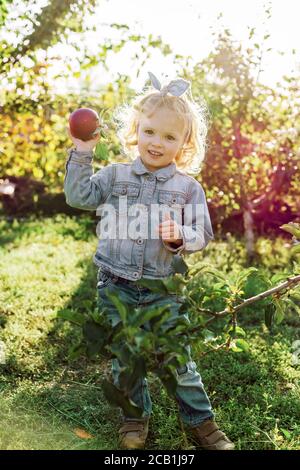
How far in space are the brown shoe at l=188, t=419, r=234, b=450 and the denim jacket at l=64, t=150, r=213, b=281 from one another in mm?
601

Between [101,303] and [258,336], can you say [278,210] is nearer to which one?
[258,336]

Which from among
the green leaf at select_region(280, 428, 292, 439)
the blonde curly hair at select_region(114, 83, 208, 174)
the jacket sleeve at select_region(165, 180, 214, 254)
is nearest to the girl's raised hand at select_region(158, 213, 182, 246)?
the jacket sleeve at select_region(165, 180, 214, 254)

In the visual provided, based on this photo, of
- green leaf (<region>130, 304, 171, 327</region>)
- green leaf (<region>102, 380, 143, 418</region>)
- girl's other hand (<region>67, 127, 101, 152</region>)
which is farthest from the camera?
girl's other hand (<region>67, 127, 101, 152</region>)

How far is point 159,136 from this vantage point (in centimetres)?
260

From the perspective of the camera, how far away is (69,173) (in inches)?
97.7

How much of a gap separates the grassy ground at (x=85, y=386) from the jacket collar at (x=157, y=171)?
0.58 m

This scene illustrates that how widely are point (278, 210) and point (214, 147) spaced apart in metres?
1.62

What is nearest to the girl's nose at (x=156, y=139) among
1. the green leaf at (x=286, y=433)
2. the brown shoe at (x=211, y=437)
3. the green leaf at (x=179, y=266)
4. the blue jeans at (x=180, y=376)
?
the blue jeans at (x=180, y=376)

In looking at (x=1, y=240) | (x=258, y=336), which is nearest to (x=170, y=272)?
(x=258, y=336)

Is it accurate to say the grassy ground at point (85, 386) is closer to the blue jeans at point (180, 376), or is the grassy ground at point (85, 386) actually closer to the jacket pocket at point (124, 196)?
the blue jeans at point (180, 376)

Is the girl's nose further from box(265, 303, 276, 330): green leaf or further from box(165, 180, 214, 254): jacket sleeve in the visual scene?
box(265, 303, 276, 330): green leaf

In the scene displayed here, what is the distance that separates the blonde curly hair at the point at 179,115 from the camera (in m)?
2.64

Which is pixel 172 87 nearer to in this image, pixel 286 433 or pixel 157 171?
pixel 157 171

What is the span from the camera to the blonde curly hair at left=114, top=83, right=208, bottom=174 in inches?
104
